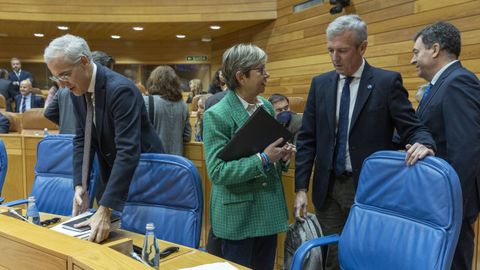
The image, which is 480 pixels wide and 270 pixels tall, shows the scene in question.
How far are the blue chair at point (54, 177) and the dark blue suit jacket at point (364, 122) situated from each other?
1298 mm

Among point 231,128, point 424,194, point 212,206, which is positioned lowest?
point 212,206

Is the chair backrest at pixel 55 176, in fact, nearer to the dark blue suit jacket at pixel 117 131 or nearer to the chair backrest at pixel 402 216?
the dark blue suit jacket at pixel 117 131

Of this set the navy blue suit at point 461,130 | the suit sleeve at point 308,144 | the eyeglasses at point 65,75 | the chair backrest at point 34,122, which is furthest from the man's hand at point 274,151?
the chair backrest at point 34,122

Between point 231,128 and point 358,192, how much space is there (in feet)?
1.83

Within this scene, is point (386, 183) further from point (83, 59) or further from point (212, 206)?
point (83, 59)

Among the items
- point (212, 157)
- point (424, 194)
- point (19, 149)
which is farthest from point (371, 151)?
point (19, 149)

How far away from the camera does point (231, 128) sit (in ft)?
5.61

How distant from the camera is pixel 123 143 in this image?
1.63 m

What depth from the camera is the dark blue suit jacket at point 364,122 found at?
5.49 feet

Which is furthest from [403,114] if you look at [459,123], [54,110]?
[54,110]

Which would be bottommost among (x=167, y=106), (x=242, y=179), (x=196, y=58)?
(x=242, y=179)

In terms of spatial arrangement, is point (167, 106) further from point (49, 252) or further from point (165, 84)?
point (49, 252)

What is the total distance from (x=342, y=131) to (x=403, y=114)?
9.9 inches

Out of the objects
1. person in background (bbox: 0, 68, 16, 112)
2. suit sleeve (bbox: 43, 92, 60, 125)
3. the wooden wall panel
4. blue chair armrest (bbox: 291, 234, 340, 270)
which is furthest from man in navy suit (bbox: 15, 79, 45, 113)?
blue chair armrest (bbox: 291, 234, 340, 270)
